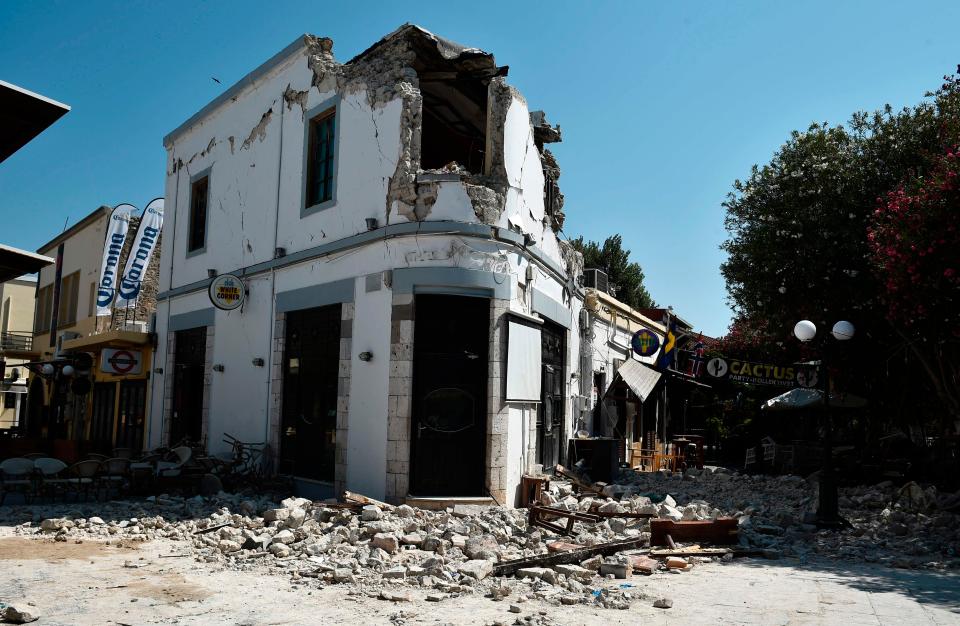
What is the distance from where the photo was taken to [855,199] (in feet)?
43.5

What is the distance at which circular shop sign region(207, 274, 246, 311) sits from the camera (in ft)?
44.8

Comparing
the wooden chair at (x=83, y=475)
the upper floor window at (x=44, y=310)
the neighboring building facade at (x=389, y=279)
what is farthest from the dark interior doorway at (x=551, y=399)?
the upper floor window at (x=44, y=310)

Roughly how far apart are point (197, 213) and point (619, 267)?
77.3ft

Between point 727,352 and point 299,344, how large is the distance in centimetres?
1575

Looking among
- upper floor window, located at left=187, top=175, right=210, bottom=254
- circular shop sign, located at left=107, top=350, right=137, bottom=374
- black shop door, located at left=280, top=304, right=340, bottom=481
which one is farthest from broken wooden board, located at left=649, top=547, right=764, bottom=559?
circular shop sign, located at left=107, top=350, right=137, bottom=374

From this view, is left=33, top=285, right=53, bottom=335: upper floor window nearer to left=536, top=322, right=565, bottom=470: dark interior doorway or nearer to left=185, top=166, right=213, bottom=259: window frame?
left=185, top=166, right=213, bottom=259: window frame

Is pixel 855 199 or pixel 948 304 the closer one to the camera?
pixel 948 304

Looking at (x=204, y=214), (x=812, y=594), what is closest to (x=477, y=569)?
(x=812, y=594)

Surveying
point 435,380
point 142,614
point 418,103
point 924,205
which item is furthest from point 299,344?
point 924,205

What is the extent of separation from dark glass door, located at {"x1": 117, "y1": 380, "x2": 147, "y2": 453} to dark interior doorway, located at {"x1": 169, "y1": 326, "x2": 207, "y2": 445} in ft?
7.06

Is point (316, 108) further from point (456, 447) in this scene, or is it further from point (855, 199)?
point (855, 199)

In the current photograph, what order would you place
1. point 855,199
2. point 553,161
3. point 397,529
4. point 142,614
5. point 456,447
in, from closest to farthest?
point 142,614, point 397,529, point 456,447, point 855,199, point 553,161

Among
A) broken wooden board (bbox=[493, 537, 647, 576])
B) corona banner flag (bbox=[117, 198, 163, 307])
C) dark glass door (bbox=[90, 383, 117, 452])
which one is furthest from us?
dark glass door (bbox=[90, 383, 117, 452])

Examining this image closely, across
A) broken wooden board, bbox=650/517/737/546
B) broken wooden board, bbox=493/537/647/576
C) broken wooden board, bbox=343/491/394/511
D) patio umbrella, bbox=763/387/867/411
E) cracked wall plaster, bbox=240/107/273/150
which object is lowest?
broken wooden board, bbox=493/537/647/576
